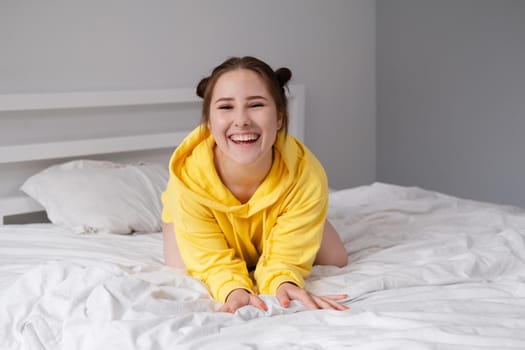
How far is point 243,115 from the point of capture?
180cm

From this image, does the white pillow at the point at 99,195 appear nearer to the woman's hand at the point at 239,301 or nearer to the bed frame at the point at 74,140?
the bed frame at the point at 74,140

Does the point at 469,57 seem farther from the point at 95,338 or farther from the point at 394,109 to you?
the point at 95,338

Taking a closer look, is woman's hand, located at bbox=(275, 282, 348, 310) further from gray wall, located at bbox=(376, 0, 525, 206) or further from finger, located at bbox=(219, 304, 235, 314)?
gray wall, located at bbox=(376, 0, 525, 206)

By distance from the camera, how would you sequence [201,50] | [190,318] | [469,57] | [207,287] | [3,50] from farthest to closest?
[469,57]
[201,50]
[3,50]
[207,287]
[190,318]

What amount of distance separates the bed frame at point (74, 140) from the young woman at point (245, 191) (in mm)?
922

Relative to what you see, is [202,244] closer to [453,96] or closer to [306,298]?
[306,298]

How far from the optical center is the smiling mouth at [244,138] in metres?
1.82

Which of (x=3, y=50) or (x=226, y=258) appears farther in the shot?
(x=3, y=50)

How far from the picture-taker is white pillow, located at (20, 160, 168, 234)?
247 centimetres

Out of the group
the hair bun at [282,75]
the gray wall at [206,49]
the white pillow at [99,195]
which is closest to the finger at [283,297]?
the hair bun at [282,75]

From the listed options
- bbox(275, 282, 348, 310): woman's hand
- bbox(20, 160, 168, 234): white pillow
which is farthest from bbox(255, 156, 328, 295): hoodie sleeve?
bbox(20, 160, 168, 234): white pillow

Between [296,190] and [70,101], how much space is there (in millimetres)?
1201

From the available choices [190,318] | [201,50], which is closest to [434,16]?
[201,50]

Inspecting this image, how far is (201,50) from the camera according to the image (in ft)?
10.7
